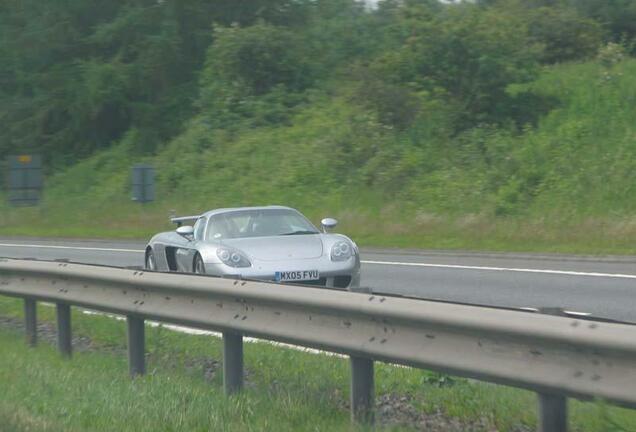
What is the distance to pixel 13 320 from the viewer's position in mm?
13219

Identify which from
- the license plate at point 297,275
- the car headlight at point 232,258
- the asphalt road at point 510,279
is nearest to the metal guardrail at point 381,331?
the asphalt road at point 510,279

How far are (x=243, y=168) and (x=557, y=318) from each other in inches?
1241

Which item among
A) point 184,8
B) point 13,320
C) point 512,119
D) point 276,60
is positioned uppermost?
point 184,8

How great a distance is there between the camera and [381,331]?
6242 mm

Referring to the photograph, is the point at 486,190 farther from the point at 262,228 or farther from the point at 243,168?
the point at 262,228

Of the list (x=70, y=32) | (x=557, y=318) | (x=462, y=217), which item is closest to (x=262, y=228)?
(x=557, y=318)

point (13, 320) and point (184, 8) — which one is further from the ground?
point (184, 8)

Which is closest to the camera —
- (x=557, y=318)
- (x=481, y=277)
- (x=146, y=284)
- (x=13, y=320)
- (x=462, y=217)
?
(x=557, y=318)

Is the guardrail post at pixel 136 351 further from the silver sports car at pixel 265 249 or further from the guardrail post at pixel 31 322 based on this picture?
the silver sports car at pixel 265 249

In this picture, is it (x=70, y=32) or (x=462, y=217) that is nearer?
(x=462, y=217)

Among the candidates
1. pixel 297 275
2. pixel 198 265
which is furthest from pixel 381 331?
pixel 198 265

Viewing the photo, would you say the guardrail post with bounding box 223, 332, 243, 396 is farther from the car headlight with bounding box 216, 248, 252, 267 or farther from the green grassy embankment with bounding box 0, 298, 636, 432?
the car headlight with bounding box 216, 248, 252, 267

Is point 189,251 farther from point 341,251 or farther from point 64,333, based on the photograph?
point 64,333

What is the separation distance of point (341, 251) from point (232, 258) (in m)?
1.25
